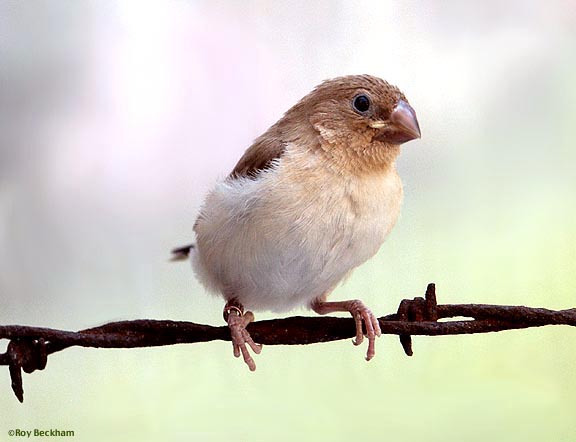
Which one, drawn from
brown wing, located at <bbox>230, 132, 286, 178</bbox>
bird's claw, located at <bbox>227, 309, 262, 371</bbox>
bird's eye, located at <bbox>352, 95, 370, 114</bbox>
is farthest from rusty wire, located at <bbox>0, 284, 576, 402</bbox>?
bird's eye, located at <bbox>352, 95, 370, 114</bbox>

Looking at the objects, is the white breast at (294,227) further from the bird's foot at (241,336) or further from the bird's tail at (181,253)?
the bird's tail at (181,253)

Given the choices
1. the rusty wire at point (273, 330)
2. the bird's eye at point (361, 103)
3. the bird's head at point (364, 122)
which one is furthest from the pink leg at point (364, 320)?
the bird's eye at point (361, 103)

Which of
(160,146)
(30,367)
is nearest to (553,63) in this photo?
(160,146)

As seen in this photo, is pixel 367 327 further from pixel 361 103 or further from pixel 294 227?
pixel 361 103

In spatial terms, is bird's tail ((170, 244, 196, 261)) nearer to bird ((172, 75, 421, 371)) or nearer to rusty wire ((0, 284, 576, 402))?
bird ((172, 75, 421, 371))

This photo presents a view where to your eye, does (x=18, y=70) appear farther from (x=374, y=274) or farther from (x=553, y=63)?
(x=553, y=63)

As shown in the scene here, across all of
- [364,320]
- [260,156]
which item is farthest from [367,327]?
[260,156]

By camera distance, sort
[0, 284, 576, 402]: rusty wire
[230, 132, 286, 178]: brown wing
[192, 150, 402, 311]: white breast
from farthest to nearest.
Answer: [230, 132, 286, 178]: brown wing
[192, 150, 402, 311]: white breast
[0, 284, 576, 402]: rusty wire
